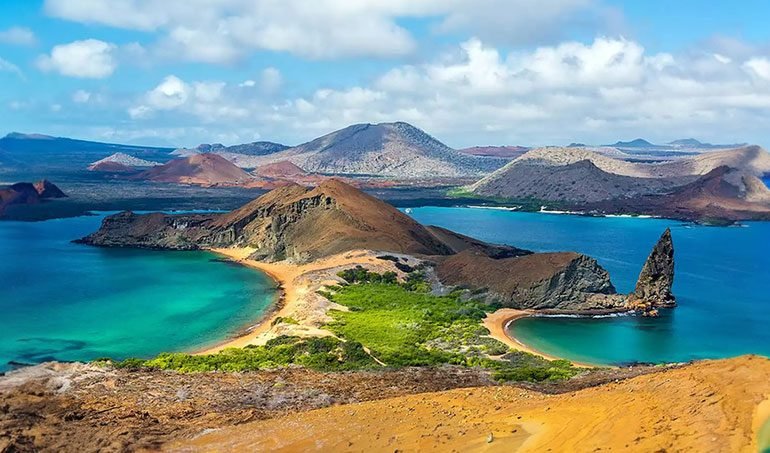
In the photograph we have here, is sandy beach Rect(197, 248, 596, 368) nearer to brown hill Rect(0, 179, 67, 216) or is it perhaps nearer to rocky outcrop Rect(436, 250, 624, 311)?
rocky outcrop Rect(436, 250, 624, 311)

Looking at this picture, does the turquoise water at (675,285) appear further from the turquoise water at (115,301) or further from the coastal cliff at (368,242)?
the turquoise water at (115,301)

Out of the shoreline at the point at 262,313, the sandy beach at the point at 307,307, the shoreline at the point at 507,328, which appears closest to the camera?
the shoreline at the point at 507,328

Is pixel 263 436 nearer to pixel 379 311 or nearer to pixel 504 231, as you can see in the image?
pixel 379 311

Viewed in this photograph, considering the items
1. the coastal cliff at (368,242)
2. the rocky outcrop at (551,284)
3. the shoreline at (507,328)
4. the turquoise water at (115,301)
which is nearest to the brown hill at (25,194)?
the turquoise water at (115,301)

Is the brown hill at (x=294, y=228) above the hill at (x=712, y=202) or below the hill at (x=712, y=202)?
below

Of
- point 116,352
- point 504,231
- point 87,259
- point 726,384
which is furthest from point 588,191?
point 726,384

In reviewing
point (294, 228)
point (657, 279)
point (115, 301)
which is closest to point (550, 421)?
point (657, 279)

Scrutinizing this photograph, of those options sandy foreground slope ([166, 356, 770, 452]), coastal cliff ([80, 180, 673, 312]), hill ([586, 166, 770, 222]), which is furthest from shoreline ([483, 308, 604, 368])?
hill ([586, 166, 770, 222])
